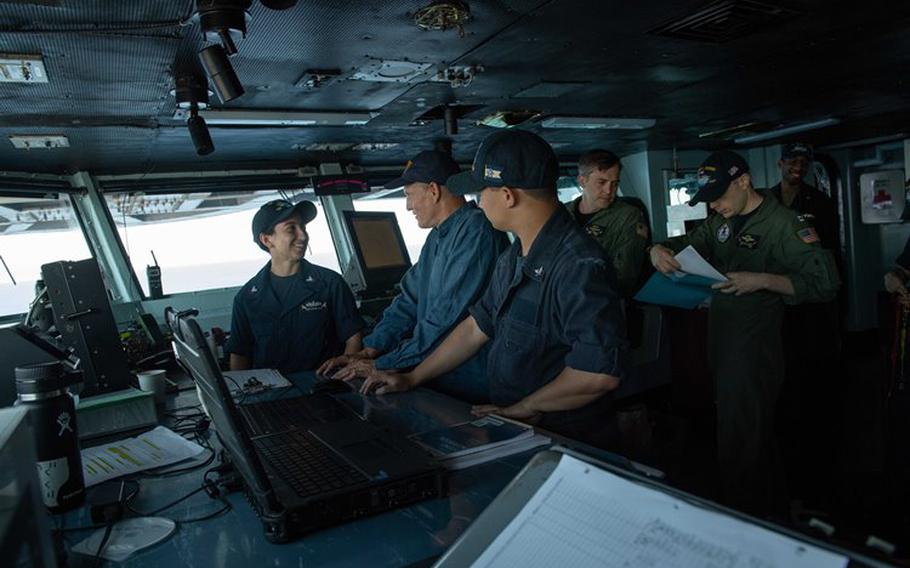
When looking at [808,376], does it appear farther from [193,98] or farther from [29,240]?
[29,240]

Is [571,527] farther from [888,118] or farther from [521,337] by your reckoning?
[888,118]

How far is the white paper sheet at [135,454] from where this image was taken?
143cm

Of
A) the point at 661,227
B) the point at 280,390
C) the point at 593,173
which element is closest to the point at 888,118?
the point at 661,227

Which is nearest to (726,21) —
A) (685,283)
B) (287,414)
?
(685,283)

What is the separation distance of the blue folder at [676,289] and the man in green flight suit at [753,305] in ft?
0.31

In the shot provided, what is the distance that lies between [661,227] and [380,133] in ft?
12.8

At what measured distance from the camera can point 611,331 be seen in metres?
1.58

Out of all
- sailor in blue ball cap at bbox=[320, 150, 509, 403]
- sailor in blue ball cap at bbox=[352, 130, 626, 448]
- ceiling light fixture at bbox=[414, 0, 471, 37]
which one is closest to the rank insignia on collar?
sailor in blue ball cap at bbox=[320, 150, 509, 403]

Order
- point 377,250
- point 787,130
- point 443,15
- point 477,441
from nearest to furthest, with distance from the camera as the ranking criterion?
point 477,441, point 443,15, point 377,250, point 787,130

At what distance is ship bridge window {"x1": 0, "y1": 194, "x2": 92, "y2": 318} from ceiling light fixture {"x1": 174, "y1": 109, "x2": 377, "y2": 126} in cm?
146

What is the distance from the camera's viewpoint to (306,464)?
3.99 ft

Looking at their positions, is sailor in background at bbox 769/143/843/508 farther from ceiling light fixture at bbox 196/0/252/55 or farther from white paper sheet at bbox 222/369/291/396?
ceiling light fixture at bbox 196/0/252/55

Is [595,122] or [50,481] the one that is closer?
[50,481]

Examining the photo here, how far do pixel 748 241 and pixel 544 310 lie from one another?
5.51 ft
